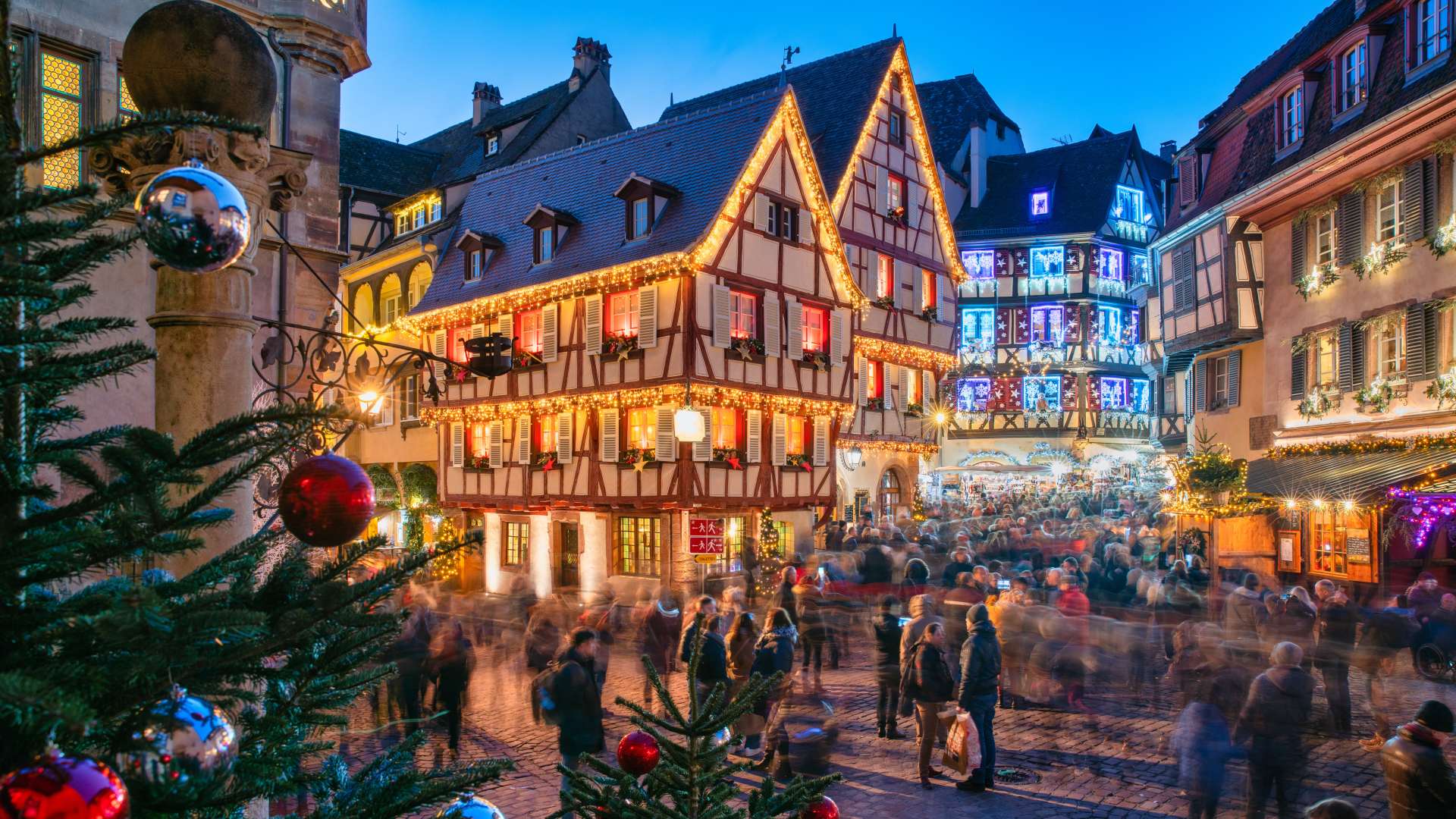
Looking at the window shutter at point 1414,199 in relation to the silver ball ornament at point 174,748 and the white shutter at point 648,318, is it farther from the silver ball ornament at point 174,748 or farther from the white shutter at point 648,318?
the silver ball ornament at point 174,748

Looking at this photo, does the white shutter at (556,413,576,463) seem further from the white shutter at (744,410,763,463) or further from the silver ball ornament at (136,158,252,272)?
the silver ball ornament at (136,158,252,272)

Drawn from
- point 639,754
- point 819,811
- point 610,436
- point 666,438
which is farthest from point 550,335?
point 819,811

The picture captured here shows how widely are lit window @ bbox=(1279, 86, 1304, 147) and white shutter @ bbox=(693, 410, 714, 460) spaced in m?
13.2

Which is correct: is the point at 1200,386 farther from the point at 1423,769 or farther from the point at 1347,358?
the point at 1423,769

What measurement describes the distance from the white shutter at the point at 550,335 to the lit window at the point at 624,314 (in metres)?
Result: 1.76

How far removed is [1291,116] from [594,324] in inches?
604

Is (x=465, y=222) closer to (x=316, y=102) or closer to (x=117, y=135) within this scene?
(x=316, y=102)

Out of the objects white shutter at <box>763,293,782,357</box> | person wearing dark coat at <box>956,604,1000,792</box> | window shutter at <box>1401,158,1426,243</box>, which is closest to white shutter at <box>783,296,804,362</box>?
white shutter at <box>763,293,782,357</box>

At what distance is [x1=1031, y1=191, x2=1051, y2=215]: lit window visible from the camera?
143 feet

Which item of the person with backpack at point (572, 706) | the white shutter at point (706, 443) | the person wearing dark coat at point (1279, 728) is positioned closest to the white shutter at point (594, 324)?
the white shutter at point (706, 443)

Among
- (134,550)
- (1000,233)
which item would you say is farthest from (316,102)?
(1000,233)

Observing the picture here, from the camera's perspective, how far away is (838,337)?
87.4ft

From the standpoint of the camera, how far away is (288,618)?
85.6 inches

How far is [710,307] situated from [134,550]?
825 inches
